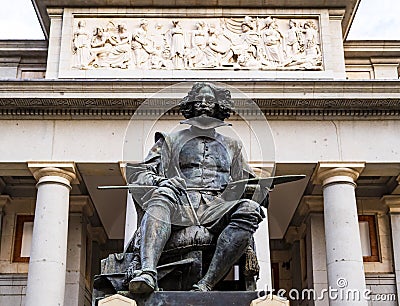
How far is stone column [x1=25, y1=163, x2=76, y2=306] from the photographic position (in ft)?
66.8

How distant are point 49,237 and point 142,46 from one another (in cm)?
688

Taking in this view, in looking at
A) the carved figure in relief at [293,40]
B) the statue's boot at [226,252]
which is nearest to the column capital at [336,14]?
the carved figure in relief at [293,40]

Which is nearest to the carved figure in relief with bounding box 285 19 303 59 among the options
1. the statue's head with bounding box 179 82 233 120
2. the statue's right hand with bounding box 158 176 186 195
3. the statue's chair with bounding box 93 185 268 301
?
the statue's head with bounding box 179 82 233 120

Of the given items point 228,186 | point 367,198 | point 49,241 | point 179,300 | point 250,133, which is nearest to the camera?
point 179,300

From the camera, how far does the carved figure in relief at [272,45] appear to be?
23.6m

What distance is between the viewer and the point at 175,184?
24.7 feet

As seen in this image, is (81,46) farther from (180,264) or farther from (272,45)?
(180,264)

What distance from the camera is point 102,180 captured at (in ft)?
80.2

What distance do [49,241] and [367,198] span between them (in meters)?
12.1

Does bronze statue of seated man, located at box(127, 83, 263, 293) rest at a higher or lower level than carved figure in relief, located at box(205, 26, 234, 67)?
lower

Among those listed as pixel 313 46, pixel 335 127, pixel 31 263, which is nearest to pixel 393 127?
pixel 335 127

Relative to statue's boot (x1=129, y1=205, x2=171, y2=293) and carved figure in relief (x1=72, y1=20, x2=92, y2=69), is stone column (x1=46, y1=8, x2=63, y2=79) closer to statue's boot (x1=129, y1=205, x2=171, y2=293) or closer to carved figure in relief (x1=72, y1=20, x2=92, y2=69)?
carved figure in relief (x1=72, y1=20, x2=92, y2=69)

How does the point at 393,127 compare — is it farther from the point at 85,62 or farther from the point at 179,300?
the point at 179,300

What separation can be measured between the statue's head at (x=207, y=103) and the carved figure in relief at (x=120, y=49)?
1525 centimetres
